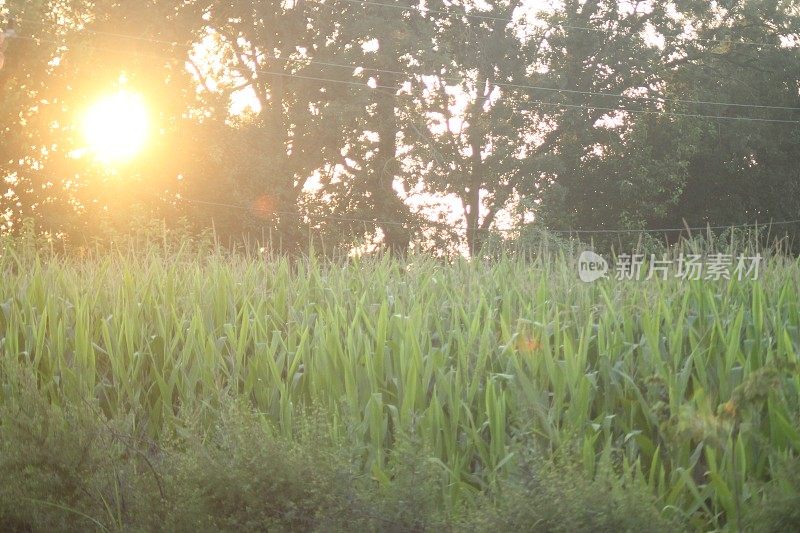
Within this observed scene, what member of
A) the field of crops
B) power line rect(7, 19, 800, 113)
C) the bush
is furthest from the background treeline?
the bush

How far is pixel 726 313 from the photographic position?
235 inches

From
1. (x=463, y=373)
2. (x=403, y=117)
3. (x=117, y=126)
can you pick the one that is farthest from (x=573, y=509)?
(x=403, y=117)

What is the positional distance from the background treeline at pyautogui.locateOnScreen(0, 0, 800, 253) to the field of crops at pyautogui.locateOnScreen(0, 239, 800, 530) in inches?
631

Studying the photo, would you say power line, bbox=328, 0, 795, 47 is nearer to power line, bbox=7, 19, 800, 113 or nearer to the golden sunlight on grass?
power line, bbox=7, 19, 800, 113

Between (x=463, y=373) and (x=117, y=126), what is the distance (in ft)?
68.9

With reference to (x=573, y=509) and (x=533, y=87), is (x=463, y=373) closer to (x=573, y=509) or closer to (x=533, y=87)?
(x=573, y=509)

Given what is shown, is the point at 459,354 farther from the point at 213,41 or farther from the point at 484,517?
the point at 213,41

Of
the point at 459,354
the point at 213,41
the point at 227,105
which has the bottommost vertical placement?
the point at 459,354

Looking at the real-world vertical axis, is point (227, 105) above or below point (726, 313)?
above

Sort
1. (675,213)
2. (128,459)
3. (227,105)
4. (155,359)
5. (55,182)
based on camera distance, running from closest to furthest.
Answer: (128,459) < (155,359) < (55,182) < (227,105) < (675,213)

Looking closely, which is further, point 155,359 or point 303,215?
point 303,215

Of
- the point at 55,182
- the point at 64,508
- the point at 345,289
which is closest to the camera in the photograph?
A: the point at 64,508

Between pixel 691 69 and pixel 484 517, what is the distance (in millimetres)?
31180

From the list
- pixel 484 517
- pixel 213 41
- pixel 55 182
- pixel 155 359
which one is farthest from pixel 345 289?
pixel 213 41
